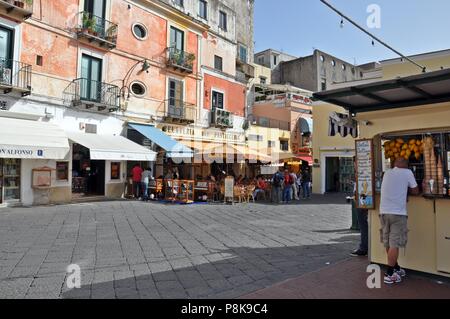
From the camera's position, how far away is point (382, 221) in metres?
4.87

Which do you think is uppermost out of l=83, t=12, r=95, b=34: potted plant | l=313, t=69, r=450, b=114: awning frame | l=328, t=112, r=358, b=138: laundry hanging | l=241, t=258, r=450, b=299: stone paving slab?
l=83, t=12, r=95, b=34: potted plant

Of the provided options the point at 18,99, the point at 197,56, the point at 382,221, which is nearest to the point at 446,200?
the point at 382,221


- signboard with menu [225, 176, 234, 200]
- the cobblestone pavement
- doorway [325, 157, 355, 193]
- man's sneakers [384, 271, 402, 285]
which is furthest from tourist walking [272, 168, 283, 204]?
man's sneakers [384, 271, 402, 285]

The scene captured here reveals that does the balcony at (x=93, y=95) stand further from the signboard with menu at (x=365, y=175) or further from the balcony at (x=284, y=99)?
the balcony at (x=284, y=99)

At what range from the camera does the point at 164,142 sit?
16109 mm

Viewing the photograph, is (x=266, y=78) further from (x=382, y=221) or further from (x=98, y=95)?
(x=382, y=221)

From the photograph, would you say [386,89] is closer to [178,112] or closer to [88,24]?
[88,24]

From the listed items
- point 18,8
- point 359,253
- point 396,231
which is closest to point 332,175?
point 359,253

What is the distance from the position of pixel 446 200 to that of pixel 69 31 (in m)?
14.6

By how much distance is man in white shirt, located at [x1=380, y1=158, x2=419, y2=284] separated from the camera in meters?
4.62

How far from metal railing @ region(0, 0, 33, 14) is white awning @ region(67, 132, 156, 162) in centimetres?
465

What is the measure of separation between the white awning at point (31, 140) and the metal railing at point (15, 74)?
48.0 inches

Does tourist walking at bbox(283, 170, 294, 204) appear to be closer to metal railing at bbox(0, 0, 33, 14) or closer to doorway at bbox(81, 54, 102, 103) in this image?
doorway at bbox(81, 54, 102, 103)
